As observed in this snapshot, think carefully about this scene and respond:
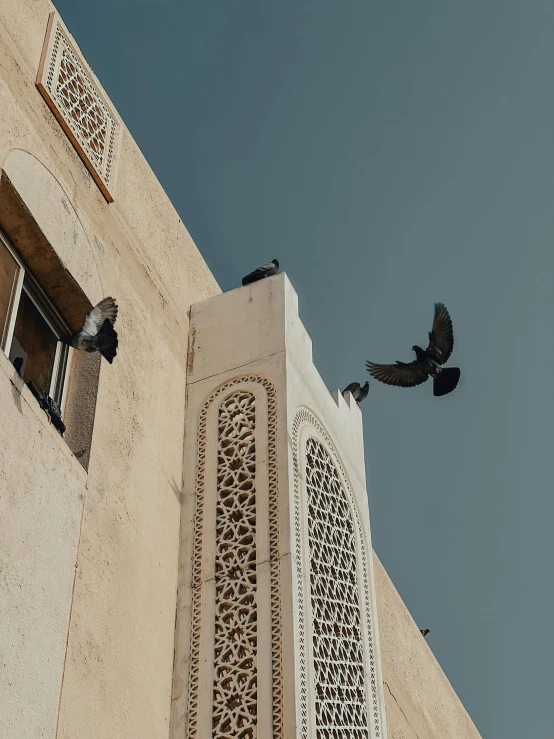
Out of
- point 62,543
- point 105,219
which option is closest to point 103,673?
point 62,543

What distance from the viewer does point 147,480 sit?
5.32m

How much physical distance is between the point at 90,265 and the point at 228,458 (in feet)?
4.11

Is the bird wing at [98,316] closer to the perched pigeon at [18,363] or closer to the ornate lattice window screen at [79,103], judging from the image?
the perched pigeon at [18,363]

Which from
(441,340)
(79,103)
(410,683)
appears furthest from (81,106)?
(410,683)

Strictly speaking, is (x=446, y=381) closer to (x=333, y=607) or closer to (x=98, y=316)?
(x=333, y=607)

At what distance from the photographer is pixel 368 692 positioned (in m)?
5.76

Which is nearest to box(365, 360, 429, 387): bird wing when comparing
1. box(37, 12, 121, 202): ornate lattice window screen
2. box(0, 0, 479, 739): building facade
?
box(0, 0, 479, 739): building facade

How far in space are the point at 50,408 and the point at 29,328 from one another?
0.59 m

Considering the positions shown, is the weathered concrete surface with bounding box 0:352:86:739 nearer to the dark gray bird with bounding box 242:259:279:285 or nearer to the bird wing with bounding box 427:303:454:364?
the dark gray bird with bounding box 242:259:279:285

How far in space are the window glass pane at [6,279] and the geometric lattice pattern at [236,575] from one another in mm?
1514

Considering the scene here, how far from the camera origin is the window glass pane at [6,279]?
15.6 feet

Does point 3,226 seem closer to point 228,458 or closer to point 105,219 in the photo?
point 105,219

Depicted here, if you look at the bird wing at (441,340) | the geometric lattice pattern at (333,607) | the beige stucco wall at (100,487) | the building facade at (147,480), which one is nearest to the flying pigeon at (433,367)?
the bird wing at (441,340)

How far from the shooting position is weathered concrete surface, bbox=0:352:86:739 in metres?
3.84
